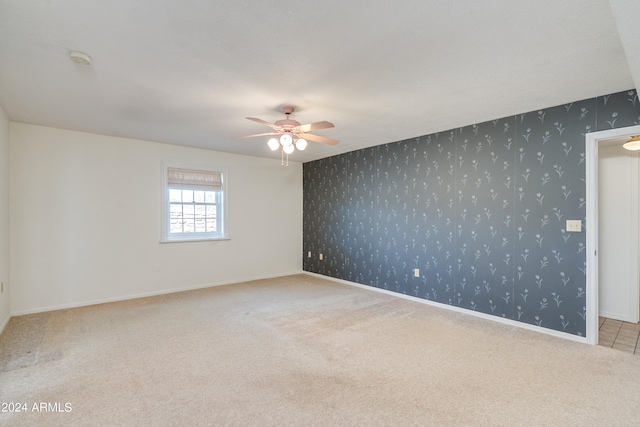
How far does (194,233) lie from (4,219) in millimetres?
2367

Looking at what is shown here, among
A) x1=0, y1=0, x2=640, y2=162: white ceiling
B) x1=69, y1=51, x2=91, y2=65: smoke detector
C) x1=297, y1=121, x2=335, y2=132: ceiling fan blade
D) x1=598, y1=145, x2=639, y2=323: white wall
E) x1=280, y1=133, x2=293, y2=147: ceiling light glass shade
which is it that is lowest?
x1=598, y1=145, x2=639, y2=323: white wall

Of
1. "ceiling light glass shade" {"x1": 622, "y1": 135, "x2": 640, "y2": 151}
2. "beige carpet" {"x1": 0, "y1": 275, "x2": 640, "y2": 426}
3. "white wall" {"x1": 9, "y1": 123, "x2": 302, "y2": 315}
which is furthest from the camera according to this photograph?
"white wall" {"x1": 9, "y1": 123, "x2": 302, "y2": 315}

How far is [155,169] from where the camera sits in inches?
192

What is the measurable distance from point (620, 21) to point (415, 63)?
1.15 meters

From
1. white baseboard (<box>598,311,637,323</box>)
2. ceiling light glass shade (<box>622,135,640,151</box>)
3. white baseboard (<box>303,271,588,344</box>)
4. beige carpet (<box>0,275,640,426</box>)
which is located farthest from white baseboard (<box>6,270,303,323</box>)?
ceiling light glass shade (<box>622,135,640,151</box>)

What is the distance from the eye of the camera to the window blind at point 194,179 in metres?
5.06

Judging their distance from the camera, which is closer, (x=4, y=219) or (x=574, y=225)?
(x=574, y=225)

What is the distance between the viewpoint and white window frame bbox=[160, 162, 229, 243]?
195 inches

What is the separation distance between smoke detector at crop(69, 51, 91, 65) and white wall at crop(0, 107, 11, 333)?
6.81 ft

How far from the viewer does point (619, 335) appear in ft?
10.7

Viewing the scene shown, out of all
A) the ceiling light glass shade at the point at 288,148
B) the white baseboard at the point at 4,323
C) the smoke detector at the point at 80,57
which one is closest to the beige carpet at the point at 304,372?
the white baseboard at the point at 4,323

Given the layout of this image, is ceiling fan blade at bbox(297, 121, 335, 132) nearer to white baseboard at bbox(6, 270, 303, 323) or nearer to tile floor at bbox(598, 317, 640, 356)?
tile floor at bbox(598, 317, 640, 356)

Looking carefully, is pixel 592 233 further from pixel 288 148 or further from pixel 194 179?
pixel 194 179

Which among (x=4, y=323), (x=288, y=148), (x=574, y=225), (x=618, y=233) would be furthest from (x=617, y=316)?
(x=4, y=323)
